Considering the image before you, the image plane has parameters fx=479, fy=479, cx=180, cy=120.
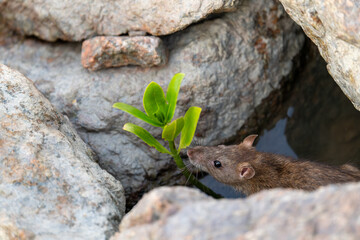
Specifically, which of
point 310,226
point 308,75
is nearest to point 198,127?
point 308,75

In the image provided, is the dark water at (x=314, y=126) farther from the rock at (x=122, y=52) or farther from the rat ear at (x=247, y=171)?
the rock at (x=122, y=52)

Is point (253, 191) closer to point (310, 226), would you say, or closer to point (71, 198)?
point (71, 198)

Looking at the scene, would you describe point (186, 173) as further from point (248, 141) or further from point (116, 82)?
point (116, 82)

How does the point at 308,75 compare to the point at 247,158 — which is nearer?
the point at 247,158

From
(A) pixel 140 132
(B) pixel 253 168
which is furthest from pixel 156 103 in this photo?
(B) pixel 253 168

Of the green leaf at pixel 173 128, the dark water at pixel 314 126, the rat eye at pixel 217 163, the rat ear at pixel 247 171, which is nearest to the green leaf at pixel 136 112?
the green leaf at pixel 173 128

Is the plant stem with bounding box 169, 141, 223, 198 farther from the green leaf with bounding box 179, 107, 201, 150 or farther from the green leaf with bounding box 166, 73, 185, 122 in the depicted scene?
the green leaf with bounding box 166, 73, 185, 122

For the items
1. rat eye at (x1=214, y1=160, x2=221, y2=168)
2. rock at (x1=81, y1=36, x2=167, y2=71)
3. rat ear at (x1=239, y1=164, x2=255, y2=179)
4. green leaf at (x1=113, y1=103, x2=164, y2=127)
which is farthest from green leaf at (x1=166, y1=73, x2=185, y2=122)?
rat ear at (x1=239, y1=164, x2=255, y2=179)
